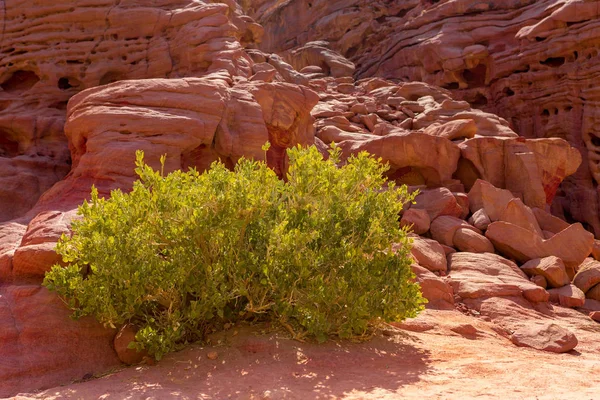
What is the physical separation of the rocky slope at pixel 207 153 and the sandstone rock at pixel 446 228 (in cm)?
3

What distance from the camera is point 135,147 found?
11.6 meters

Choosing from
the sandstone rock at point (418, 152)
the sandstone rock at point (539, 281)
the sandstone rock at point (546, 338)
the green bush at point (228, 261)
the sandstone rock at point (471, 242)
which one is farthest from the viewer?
the sandstone rock at point (418, 152)

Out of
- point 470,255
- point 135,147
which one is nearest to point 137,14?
point 135,147

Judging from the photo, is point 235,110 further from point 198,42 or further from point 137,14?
point 137,14

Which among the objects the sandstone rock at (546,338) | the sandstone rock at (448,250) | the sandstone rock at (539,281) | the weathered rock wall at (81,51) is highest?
the weathered rock wall at (81,51)

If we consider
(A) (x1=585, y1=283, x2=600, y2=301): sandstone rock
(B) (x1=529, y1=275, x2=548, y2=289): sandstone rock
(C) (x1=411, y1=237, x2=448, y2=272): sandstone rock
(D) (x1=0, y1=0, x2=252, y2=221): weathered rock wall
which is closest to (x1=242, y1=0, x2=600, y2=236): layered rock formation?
(A) (x1=585, y1=283, x2=600, y2=301): sandstone rock

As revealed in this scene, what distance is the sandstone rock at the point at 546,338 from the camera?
902cm

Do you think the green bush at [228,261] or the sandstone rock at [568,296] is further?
Answer: the sandstone rock at [568,296]

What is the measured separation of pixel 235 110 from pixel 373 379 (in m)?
8.86

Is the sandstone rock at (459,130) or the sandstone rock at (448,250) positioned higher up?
the sandstone rock at (459,130)

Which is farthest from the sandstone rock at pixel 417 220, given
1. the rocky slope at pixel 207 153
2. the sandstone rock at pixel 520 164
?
the sandstone rock at pixel 520 164

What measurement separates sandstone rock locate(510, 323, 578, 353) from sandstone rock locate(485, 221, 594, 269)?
4.36m

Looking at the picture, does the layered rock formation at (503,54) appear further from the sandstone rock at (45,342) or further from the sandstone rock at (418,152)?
the sandstone rock at (45,342)

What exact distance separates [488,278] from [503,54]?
20.9 meters
